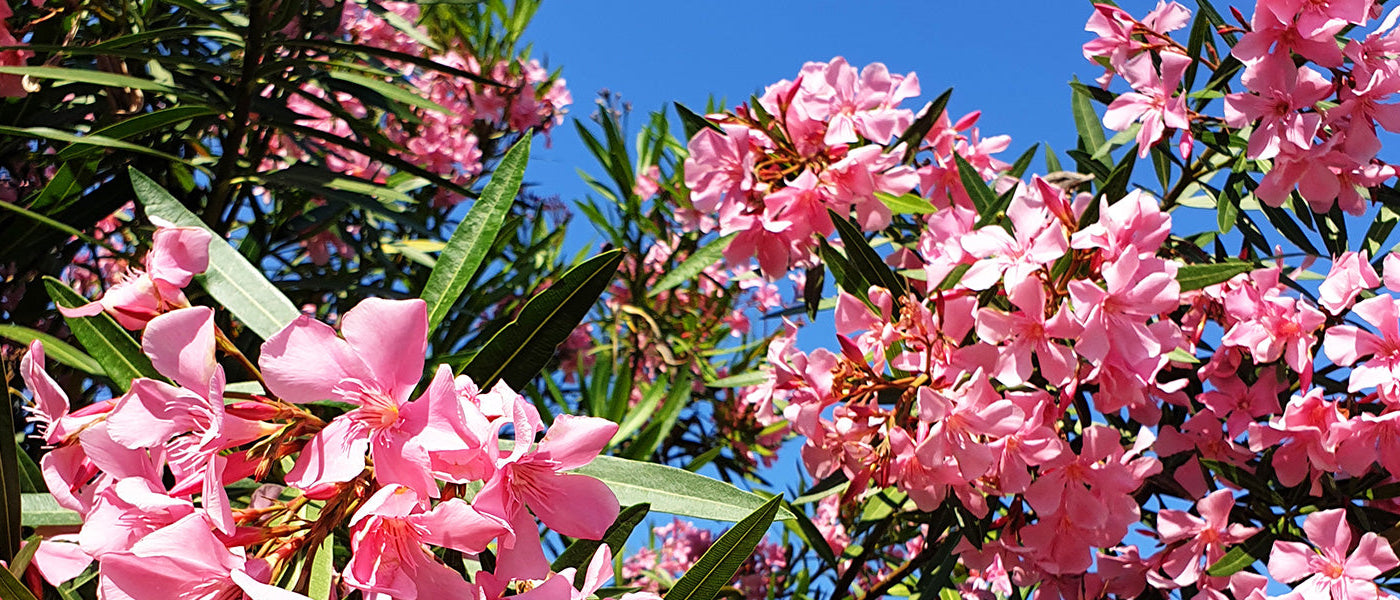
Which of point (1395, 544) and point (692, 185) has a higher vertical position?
point (692, 185)

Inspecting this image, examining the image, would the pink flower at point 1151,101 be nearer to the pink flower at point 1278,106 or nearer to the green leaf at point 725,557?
the pink flower at point 1278,106

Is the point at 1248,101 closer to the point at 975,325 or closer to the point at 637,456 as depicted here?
the point at 975,325

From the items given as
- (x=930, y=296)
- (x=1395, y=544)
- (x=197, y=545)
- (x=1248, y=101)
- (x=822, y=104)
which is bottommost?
(x=197, y=545)

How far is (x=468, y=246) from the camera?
803mm

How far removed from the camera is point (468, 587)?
0.59 metres

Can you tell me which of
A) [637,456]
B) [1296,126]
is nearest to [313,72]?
[637,456]

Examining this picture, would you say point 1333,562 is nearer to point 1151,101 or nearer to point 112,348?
point 1151,101

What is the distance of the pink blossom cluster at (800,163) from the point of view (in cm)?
137

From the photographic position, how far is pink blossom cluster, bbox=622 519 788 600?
274 cm

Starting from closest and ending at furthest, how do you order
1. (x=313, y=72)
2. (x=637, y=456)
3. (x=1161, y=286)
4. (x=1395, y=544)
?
(x=1161, y=286)
(x=1395, y=544)
(x=637, y=456)
(x=313, y=72)

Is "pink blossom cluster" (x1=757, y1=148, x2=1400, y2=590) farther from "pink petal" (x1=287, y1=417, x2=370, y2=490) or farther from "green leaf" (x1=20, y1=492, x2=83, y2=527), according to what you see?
"green leaf" (x1=20, y1=492, x2=83, y2=527)

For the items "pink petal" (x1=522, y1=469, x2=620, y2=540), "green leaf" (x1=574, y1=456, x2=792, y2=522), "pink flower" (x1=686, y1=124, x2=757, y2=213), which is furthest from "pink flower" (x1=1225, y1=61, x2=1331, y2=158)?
"pink petal" (x1=522, y1=469, x2=620, y2=540)

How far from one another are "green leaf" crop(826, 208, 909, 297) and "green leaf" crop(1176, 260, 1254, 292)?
13.2 inches

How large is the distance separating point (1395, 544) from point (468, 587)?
1192 millimetres
